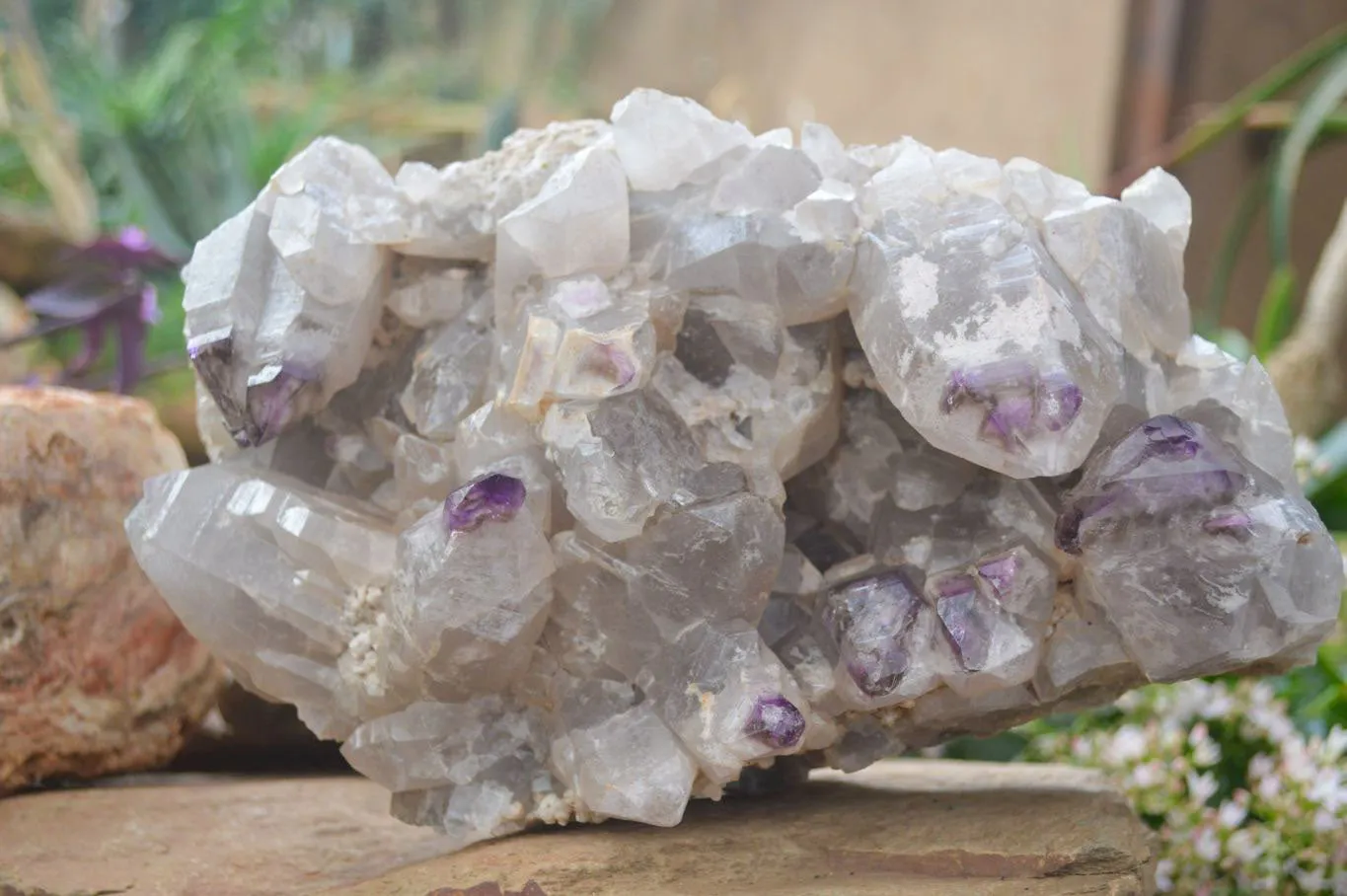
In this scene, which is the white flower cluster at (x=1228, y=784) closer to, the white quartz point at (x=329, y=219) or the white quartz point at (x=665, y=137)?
the white quartz point at (x=665, y=137)

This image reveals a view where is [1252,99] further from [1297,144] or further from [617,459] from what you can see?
[617,459]

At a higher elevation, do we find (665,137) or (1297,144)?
(665,137)

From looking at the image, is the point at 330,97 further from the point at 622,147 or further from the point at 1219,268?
the point at 622,147

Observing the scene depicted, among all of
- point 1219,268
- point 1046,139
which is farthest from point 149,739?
point 1046,139

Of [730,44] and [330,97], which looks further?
[730,44]

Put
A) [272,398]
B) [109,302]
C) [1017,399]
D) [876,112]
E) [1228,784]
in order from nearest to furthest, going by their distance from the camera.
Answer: [1017,399] < [272,398] < [1228,784] < [109,302] < [876,112]

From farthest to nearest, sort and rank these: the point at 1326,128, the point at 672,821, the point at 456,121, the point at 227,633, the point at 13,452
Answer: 1. the point at 456,121
2. the point at 1326,128
3. the point at 13,452
4. the point at 227,633
5. the point at 672,821

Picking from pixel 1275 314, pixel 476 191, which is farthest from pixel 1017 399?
pixel 1275 314
